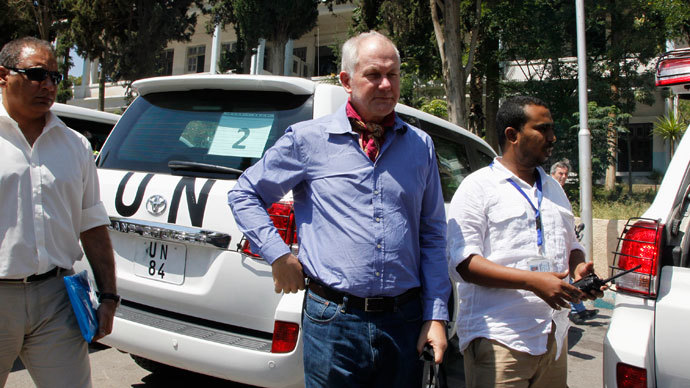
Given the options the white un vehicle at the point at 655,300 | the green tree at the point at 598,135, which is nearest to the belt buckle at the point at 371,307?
the white un vehicle at the point at 655,300

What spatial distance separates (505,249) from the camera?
223 centimetres

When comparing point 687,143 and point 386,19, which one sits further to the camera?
point 386,19

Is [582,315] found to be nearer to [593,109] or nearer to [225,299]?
[225,299]

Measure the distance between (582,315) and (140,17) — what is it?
1693cm

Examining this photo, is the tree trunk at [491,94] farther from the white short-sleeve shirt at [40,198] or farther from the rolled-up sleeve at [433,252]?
the white short-sleeve shirt at [40,198]

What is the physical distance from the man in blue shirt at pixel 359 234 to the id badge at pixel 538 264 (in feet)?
1.33

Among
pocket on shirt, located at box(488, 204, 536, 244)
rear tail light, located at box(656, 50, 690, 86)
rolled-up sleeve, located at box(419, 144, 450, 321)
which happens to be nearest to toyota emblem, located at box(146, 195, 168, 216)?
rolled-up sleeve, located at box(419, 144, 450, 321)

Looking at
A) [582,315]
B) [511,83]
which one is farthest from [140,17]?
[582,315]

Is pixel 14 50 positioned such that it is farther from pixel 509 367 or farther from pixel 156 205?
pixel 509 367

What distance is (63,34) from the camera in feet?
69.1

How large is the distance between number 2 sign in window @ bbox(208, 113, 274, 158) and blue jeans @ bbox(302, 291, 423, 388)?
125 cm

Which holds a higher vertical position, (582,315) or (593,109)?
(593,109)

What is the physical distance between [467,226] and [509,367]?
56 cm

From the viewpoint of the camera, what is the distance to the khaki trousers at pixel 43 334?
2.01 metres
